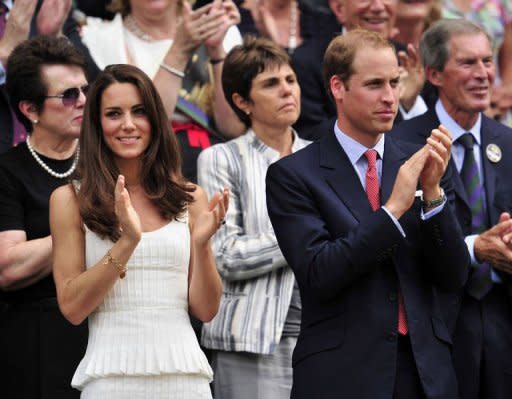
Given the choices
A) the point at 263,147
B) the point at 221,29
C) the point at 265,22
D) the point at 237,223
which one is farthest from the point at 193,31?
the point at 265,22

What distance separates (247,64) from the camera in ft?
20.0

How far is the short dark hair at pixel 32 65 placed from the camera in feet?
18.2

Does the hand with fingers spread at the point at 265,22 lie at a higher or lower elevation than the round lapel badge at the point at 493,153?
higher

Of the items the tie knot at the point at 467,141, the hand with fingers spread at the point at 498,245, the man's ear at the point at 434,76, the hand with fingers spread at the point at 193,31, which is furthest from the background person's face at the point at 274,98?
the hand with fingers spread at the point at 498,245

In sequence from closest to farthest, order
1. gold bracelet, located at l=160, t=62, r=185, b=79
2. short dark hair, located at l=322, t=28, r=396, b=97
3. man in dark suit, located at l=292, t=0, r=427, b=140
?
1. short dark hair, located at l=322, t=28, r=396, b=97
2. gold bracelet, located at l=160, t=62, r=185, b=79
3. man in dark suit, located at l=292, t=0, r=427, b=140

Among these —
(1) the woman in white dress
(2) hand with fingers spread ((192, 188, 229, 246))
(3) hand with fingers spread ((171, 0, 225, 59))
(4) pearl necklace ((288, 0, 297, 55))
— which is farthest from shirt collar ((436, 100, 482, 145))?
(4) pearl necklace ((288, 0, 297, 55))

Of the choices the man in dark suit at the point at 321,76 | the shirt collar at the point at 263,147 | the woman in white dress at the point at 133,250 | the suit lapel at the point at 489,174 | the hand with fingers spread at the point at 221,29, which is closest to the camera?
the woman in white dress at the point at 133,250

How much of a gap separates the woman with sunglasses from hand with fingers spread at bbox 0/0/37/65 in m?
0.65

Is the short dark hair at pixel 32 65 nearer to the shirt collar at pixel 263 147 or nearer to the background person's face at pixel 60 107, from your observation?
the background person's face at pixel 60 107

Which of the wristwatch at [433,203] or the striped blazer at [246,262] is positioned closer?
the wristwatch at [433,203]

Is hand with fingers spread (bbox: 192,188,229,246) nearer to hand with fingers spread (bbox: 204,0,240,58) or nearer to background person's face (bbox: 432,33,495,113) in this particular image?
background person's face (bbox: 432,33,495,113)

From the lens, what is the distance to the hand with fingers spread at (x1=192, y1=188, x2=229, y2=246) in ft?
14.9

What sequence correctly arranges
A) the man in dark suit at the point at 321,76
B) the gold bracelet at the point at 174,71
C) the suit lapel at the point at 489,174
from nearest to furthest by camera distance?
the suit lapel at the point at 489,174, the gold bracelet at the point at 174,71, the man in dark suit at the point at 321,76

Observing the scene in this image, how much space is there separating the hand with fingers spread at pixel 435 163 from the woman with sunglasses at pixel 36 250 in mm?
1739
